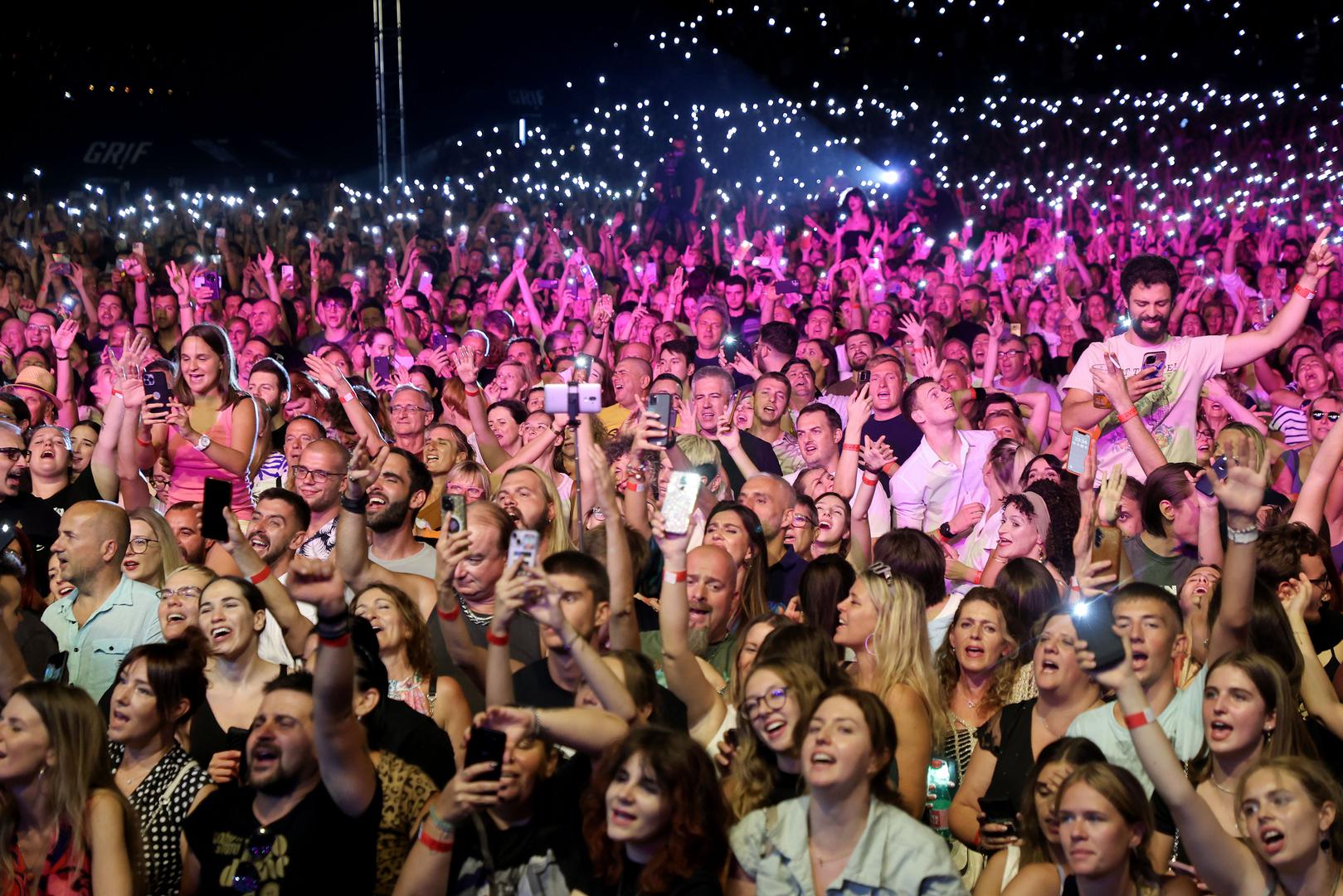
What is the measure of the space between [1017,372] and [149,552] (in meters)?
5.25

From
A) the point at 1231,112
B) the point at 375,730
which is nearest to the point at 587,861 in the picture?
the point at 375,730

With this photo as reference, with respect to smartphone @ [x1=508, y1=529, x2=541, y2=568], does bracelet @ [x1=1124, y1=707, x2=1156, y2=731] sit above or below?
below

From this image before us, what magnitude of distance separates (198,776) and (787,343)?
209 inches

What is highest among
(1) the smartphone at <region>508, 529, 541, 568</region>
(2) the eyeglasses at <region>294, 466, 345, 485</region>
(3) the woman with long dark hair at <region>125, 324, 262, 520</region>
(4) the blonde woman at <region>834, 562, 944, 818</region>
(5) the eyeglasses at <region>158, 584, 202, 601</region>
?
(3) the woman with long dark hair at <region>125, 324, 262, 520</region>

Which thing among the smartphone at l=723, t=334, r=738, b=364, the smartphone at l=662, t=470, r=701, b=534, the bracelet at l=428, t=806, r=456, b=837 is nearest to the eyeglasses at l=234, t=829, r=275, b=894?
the bracelet at l=428, t=806, r=456, b=837

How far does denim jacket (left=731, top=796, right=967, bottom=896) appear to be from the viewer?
3482 mm

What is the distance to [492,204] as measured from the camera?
683 inches

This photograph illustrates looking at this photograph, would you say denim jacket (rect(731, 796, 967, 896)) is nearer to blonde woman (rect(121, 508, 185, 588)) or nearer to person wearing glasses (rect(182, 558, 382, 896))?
person wearing glasses (rect(182, 558, 382, 896))

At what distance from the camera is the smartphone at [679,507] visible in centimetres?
430

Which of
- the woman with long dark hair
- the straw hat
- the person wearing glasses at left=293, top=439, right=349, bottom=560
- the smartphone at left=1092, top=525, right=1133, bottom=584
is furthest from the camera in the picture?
the straw hat

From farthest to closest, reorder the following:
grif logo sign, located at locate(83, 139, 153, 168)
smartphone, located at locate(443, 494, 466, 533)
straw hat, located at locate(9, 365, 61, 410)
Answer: grif logo sign, located at locate(83, 139, 153, 168)
straw hat, located at locate(9, 365, 61, 410)
smartphone, located at locate(443, 494, 466, 533)

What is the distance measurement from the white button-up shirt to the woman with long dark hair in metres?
3.04

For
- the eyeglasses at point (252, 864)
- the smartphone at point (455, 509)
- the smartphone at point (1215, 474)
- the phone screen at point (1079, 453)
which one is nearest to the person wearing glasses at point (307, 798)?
the eyeglasses at point (252, 864)

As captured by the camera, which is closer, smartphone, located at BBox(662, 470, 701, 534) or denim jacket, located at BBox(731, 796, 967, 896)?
denim jacket, located at BBox(731, 796, 967, 896)
